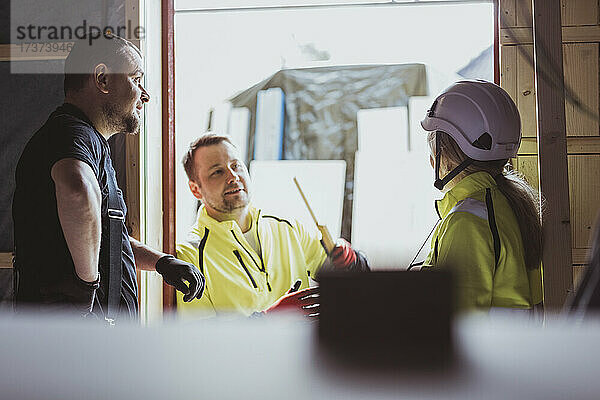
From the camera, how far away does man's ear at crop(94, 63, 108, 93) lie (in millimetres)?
2656

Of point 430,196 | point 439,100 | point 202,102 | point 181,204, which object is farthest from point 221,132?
point 439,100

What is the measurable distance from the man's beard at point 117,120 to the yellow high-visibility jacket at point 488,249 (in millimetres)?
1429

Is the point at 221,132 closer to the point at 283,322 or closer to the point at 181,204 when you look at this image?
the point at 181,204

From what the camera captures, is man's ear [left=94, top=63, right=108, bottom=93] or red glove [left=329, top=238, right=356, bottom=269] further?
red glove [left=329, top=238, right=356, bottom=269]

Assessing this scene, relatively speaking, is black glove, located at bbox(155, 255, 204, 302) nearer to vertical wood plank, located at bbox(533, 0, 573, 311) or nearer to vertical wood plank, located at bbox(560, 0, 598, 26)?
vertical wood plank, located at bbox(533, 0, 573, 311)

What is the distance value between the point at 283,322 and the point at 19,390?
0.09 metres

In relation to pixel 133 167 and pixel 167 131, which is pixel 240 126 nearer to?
pixel 167 131

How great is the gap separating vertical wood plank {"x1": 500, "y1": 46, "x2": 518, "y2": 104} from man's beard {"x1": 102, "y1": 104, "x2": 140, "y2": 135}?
170 centimetres

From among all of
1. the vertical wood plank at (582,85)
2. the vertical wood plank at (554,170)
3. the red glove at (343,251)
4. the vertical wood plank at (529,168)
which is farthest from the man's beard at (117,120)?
the vertical wood plank at (582,85)

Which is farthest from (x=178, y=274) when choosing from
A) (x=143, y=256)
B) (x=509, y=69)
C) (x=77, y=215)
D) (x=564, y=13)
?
(x=564, y=13)

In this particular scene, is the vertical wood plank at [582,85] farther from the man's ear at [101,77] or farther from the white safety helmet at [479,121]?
the man's ear at [101,77]

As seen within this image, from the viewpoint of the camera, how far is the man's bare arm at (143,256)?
2.81 metres

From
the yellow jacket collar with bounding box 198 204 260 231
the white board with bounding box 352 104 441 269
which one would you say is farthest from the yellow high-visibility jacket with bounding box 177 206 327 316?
the white board with bounding box 352 104 441 269

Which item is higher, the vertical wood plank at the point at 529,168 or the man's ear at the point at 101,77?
A: the man's ear at the point at 101,77
